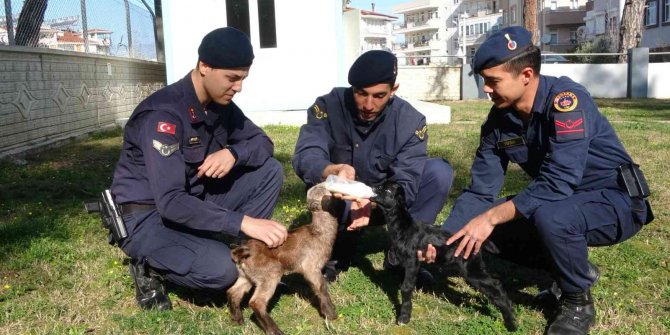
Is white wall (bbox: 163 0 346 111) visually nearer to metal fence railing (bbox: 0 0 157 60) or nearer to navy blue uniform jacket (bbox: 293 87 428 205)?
metal fence railing (bbox: 0 0 157 60)

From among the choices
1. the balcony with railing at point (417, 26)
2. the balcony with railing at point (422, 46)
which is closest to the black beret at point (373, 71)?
the balcony with railing at point (422, 46)

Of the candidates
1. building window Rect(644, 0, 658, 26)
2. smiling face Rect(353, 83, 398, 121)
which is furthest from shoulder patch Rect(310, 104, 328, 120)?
building window Rect(644, 0, 658, 26)

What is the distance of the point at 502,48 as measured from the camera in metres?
3.28

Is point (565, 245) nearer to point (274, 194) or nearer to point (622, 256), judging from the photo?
point (622, 256)

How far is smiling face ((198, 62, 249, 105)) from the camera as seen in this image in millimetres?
3557

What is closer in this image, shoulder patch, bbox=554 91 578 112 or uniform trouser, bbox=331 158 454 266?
shoulder patch, bbox=554 91 578 112

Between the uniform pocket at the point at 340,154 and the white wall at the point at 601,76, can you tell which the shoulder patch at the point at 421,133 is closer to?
the uniform pocket at the point at 340,154

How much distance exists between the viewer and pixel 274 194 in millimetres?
4301

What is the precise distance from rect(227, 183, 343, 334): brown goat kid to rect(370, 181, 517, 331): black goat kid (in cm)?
32

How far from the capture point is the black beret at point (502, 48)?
10.7 ft

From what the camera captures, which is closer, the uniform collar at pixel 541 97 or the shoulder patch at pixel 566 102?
the shoulder patch at pixel 566 102

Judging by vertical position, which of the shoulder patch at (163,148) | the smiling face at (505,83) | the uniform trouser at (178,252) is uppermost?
the smiling face at (505,83)

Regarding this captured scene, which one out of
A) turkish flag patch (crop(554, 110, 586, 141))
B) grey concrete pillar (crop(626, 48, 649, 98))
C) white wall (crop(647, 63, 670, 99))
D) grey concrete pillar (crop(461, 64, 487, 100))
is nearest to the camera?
turkish flag patch (crop(554, 110, 586, 141))

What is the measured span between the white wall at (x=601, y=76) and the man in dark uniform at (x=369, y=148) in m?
21.2
